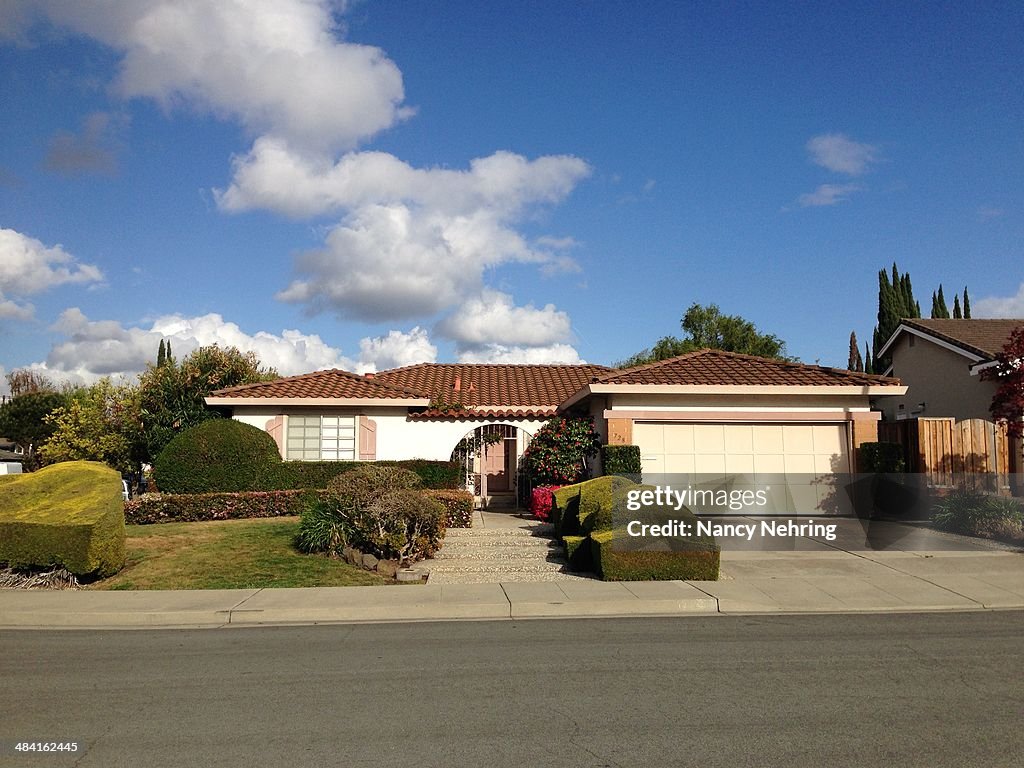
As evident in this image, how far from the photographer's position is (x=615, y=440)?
60.1ft

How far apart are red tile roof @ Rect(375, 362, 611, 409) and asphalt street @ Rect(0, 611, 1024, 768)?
1389 cm

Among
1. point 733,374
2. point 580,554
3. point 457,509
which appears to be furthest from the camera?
point 733,374

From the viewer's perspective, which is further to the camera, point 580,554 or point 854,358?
point 854,358

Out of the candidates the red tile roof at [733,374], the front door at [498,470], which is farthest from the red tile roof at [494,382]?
the red tile roof at [733,374]

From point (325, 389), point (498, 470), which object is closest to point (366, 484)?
point (325, 389)

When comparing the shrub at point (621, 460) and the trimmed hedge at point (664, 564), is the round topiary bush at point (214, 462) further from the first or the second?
the trimmed hedge at point (664, 564)

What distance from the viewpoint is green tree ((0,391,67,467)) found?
1746 inches

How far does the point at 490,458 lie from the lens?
25484 millimetres

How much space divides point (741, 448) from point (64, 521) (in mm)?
13730

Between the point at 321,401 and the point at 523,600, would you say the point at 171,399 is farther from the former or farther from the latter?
the point at 523,600

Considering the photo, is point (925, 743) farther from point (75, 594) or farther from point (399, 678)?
point (75, 594)

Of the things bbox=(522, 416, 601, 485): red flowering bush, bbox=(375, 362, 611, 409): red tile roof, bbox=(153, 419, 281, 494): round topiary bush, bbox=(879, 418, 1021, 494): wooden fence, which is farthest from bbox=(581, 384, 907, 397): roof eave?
bbox=(153, 419, 281, 494): round topiary bush

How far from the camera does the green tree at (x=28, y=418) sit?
44344 mm

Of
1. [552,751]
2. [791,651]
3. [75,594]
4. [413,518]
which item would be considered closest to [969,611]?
[791,651]
